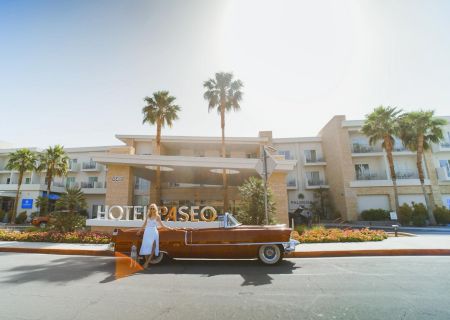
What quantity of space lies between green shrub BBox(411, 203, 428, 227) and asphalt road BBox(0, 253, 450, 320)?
58.5ft

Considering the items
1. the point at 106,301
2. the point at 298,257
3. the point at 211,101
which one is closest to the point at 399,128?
the point at 211,101

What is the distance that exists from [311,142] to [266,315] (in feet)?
108

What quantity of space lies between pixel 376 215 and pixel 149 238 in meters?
26.2

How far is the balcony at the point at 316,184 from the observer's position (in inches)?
1246

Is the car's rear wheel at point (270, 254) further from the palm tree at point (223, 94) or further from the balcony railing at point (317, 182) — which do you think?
the balcony railing at point (317, 182)

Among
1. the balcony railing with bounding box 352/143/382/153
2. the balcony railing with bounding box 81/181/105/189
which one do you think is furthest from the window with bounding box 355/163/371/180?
the balcony railing with bounding box 81/181/105/189

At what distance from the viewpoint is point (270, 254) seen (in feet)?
23.1

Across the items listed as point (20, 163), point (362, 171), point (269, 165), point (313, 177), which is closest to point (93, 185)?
point (20, 163)

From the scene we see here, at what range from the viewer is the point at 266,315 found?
11.4 ft

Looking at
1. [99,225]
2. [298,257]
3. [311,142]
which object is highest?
[311,142]

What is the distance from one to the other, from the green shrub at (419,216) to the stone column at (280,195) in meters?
15.2

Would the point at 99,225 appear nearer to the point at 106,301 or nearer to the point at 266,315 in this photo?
the point at 106,301

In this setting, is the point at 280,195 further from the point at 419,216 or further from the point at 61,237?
the point at 419,216

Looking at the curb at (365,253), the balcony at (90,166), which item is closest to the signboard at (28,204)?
the balcony at (90,166)
